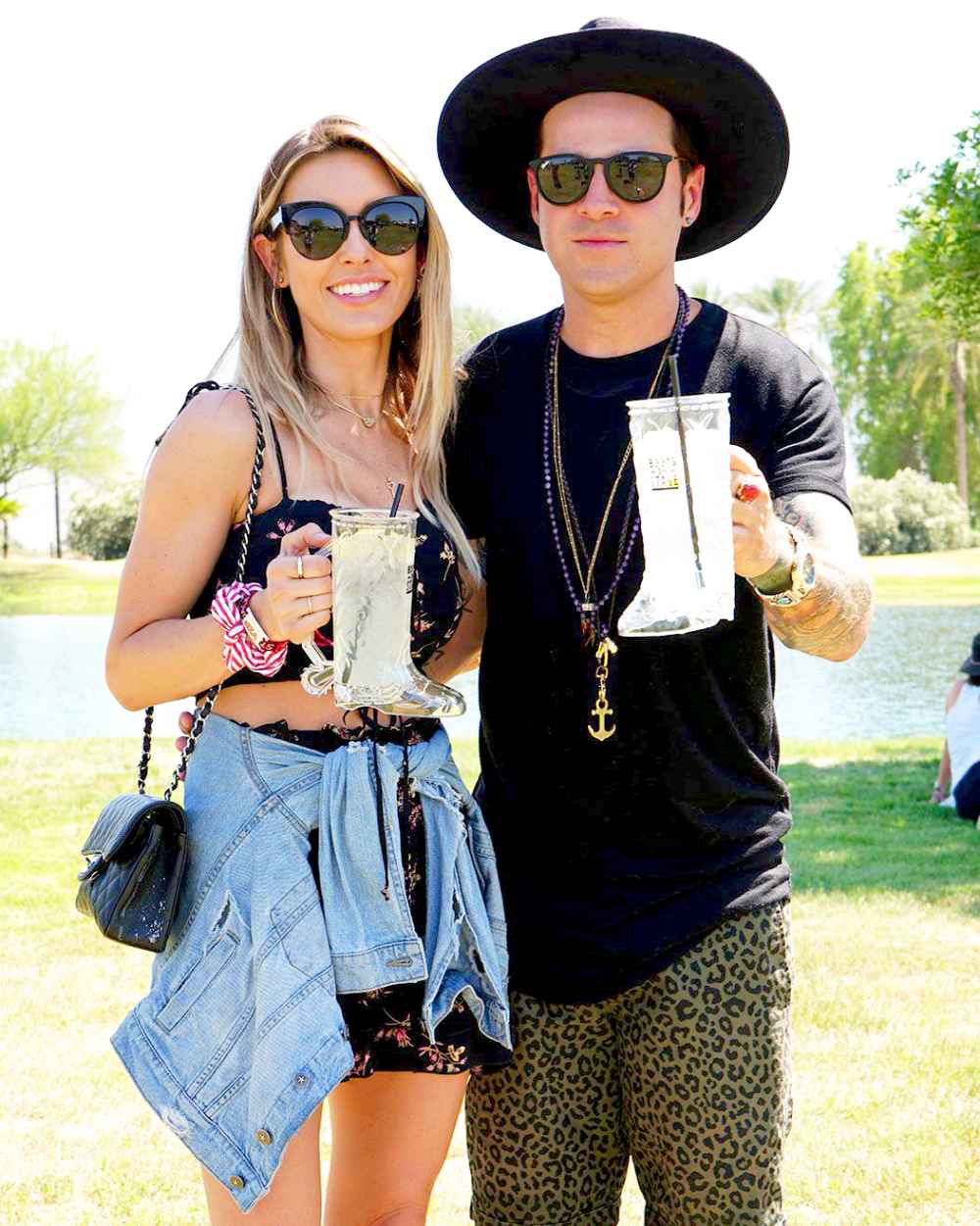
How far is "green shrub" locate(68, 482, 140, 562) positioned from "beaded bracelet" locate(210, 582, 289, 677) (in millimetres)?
49687

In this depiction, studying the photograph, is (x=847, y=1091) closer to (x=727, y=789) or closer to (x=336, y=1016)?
(x=727, y=789)

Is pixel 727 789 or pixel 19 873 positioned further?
pixel 19 873

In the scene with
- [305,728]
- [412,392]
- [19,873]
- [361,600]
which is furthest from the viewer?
[19,873]

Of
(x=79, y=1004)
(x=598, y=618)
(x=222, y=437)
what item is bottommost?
(x=79, y=1004)

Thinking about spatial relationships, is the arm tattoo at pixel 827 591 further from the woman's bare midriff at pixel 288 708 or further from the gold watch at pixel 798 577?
the woman's bare midriff at pixel 288 708

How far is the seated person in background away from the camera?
8.49 metres

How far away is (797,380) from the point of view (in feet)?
9.19

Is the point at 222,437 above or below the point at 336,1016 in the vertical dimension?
above

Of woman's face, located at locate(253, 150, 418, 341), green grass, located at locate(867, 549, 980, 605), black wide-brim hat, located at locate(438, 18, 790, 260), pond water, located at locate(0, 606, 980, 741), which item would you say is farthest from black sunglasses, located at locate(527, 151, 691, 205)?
green grass, located at locate(867, 549, 980, 605)

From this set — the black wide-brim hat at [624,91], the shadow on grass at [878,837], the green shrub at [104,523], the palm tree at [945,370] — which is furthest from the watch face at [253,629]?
the palm tree at [945,370]

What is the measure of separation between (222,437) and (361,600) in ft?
1.70

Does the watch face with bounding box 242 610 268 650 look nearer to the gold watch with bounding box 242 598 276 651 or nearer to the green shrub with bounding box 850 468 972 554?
the gold watch with bounding box 242 598 276 651

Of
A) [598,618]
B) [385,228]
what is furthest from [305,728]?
[385,228]

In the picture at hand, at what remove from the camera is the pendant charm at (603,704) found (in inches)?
106
